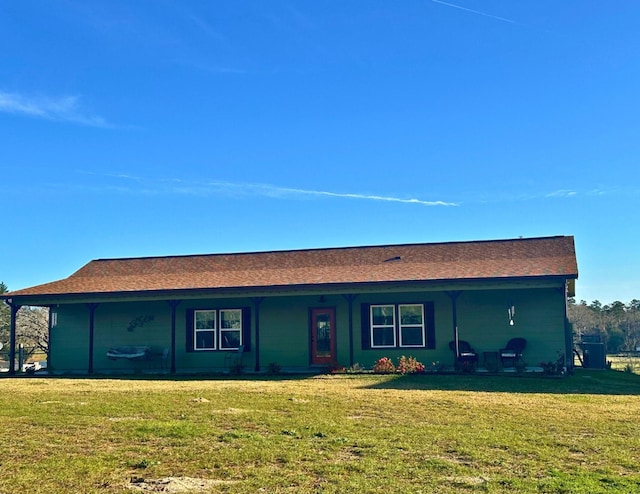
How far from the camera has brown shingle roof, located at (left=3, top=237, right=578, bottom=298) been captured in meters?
17.7

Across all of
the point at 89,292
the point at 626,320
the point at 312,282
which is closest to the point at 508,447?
the point at 312,282

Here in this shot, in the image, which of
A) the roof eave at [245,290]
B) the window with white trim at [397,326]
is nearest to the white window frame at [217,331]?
the roof eave at [245,290]

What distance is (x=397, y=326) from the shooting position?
1873 cm

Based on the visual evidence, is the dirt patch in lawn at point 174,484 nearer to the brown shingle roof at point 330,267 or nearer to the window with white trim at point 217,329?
the brown shingle roof at point 330,267

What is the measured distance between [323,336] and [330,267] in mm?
2080

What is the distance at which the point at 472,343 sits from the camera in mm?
18219

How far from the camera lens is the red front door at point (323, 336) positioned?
752 inches

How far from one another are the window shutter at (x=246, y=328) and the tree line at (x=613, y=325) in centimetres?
2022

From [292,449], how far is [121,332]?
576 inches

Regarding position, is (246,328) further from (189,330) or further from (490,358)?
(490,358)

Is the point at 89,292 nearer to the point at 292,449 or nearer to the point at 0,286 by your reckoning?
the point at 292,449

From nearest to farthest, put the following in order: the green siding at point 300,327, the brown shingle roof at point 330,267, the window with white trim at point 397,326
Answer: the brown shingle roof at point 330,267 < the green siding at point 300,327 < the window with white trim at point 397,326

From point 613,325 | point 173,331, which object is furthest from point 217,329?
point 613,325

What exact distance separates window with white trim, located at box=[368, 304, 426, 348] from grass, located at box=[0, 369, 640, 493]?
554 centimetres
